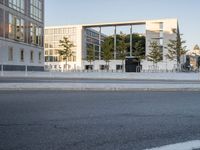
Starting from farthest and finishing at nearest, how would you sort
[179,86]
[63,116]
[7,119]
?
1. [179,86]
2. [63,116]
3. [7,119]

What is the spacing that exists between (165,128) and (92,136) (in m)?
1.57

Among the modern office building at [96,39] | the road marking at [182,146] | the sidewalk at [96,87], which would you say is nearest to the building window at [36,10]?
the modern office building at [96,39]

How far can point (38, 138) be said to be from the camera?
5.43m

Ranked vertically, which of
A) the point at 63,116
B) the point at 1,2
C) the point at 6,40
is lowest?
the point at 63,116

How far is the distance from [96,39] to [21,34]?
80.5 m

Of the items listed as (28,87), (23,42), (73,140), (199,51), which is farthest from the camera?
(199,51)

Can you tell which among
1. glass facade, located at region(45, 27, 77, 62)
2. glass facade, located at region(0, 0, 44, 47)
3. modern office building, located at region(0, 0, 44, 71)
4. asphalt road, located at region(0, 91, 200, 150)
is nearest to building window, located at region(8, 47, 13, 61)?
modern office building, located at region(0, 0, 44, 71)

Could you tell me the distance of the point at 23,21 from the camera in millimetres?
52625

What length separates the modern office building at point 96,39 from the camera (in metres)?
91.6

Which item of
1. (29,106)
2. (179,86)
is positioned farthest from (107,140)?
(179,86)

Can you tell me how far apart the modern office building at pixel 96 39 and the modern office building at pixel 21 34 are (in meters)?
30.7

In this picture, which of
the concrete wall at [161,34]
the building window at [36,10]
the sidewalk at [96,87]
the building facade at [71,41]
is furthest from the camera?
the building facade at [71,41]

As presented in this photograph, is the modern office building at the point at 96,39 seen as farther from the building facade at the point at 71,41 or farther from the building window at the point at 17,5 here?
the building window at the point at 17,5

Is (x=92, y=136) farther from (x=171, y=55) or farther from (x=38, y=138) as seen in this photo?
(x=171, y=55)
